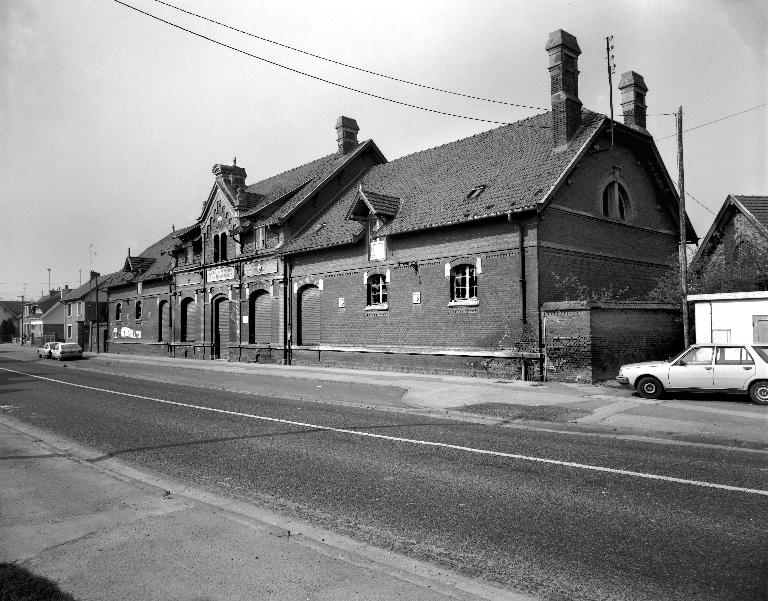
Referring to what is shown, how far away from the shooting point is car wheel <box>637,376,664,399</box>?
45.7ft

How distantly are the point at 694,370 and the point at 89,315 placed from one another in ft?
171

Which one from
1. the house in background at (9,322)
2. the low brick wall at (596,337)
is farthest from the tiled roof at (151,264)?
the house in background at (9,322)

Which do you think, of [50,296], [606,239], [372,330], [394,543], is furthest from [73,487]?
[50,296]

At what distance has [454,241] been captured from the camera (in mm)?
20203

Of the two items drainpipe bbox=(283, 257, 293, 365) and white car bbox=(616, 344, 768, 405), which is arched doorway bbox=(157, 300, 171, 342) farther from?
white car bbox=(616, 344, 768, 405)

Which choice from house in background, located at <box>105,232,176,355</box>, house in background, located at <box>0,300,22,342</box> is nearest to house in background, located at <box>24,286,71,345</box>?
house in background, located at <box>0,300,22,342</box>

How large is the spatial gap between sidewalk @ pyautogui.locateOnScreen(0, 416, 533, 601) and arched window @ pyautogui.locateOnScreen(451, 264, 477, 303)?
14.4 metres

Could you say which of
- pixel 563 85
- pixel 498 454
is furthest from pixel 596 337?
pixel 498 454

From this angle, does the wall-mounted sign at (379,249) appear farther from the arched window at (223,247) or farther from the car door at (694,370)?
the arched window at (223,247)

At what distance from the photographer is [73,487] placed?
6.67m

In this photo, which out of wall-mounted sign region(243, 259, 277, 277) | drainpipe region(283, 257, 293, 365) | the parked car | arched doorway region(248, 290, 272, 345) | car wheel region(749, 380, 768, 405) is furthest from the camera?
the parked car

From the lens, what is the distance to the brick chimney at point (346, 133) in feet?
106

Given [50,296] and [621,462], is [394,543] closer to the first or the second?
[621,462]

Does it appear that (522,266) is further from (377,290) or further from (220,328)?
(220,328)
